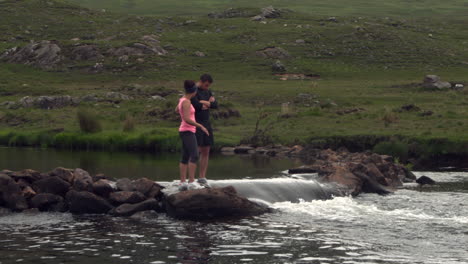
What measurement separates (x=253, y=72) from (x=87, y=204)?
67.5 metres

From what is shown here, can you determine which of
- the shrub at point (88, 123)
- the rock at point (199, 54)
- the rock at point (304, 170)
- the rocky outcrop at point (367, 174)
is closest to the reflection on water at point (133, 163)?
the rock at point (304, 170)

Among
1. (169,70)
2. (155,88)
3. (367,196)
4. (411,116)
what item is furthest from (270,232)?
(169,70)

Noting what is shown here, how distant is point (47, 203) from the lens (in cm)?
2623

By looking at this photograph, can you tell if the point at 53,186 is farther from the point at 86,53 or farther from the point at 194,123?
the point at 86,53

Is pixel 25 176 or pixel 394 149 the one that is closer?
pixel 25 176

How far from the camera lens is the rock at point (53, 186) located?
26703 millimetres

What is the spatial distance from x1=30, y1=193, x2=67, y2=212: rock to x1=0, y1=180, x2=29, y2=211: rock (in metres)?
0.30

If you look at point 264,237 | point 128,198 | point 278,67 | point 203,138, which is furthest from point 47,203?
point 278,67

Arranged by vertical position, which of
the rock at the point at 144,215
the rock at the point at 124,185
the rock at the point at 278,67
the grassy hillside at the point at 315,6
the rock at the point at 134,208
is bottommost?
the rock at the point at 144,215

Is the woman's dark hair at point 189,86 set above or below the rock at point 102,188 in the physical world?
above

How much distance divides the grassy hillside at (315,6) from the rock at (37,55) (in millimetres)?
54025

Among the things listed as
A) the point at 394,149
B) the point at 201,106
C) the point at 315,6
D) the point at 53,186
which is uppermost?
the point at 315,6

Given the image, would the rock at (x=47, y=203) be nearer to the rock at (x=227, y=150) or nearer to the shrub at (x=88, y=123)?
the rock at (x=227, y=150)

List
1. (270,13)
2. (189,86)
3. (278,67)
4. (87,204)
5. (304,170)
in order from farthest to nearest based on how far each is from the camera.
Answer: (270,13)
(278,67)
(304,170)
(87,204)
(189,86)
